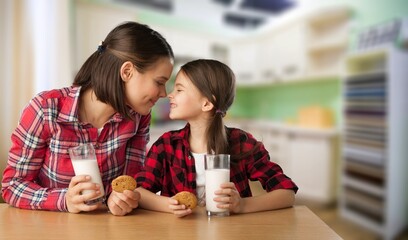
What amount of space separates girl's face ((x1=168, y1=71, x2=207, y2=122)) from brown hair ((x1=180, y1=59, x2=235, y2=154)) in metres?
0.01

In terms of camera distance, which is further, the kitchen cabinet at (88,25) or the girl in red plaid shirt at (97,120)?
the kitchen cabinet at (88,25)

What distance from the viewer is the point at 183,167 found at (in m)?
1.02

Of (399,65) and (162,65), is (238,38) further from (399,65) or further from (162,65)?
(162,65)

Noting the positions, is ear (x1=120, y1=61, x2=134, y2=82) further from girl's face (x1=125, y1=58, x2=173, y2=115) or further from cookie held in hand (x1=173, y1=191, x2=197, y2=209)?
cookie held in hand (x1=173, y1=191, x2=197, y2=209)

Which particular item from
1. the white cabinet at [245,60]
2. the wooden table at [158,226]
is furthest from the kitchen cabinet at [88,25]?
the wooden table at [158,226]

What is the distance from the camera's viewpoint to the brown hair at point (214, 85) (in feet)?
3.36

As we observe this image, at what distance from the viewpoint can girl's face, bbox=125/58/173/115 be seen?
1.05 metres

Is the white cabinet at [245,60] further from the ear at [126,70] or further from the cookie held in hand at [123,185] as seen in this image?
the cookie held in hand at [123,185]

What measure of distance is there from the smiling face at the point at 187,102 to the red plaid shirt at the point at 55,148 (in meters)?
0.14

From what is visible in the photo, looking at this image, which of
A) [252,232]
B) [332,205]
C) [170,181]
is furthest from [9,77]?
[332,205]

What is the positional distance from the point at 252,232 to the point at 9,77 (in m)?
1.72

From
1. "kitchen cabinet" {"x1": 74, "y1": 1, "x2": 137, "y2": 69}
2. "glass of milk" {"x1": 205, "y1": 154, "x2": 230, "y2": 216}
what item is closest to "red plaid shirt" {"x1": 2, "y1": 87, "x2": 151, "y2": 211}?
"glass of milk" {"x1": 205, "y1": 154, "x2": 230, "y2": 216}

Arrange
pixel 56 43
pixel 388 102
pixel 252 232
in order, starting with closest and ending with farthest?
1. pixel 252 232
2. pixel 56 43
3. pixel 388 102

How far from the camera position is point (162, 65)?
3.51ft
